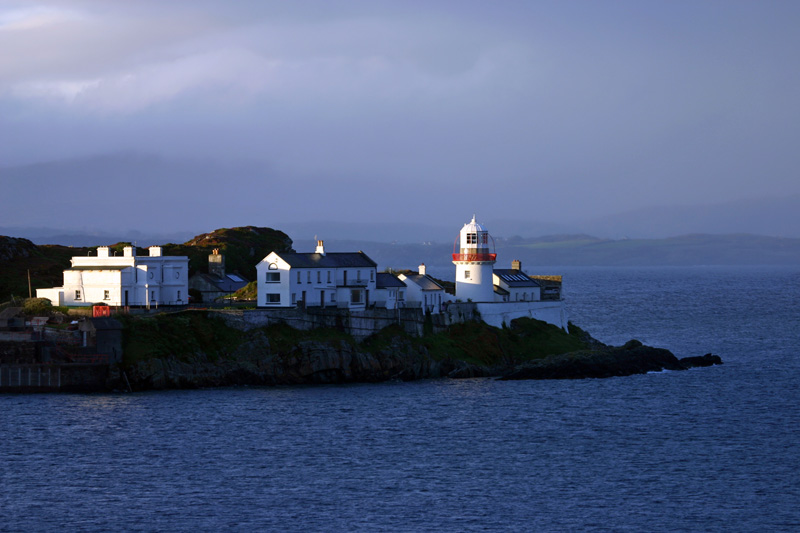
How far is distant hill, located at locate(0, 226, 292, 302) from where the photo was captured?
94875 mm

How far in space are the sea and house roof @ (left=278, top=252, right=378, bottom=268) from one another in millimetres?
11807

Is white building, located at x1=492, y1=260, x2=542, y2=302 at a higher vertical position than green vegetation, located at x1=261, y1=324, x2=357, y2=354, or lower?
higher

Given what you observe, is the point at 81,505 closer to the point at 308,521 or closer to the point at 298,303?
the point at 308,521

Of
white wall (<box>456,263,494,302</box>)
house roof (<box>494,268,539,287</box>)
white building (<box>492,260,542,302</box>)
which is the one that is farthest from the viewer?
house roof (<box>494,268,539,287</box>)

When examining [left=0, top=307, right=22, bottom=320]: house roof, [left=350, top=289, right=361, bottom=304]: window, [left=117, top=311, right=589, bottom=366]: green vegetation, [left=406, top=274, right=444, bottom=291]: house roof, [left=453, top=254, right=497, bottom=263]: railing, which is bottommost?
[left=117, top=311, right=589, bottom=366]: green vegetation

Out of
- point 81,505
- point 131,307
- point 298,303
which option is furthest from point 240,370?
point 81,505

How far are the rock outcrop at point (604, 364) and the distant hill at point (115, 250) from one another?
40.8 meters

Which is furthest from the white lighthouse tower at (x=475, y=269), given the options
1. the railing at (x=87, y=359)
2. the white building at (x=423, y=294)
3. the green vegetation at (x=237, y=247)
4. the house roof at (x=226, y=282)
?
the railing at (x=87, y=359)

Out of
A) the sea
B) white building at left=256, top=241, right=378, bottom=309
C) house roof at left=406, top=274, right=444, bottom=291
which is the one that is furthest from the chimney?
the sea

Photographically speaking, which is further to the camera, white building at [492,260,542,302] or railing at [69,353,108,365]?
white building at [492,260,542,302]

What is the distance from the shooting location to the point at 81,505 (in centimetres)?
4419

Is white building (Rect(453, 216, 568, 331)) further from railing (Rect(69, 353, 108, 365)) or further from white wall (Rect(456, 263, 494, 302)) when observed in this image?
railing (Rect(69, 353, 108, 365))

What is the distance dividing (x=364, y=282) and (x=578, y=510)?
42317 mm

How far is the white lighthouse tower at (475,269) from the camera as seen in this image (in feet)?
297
